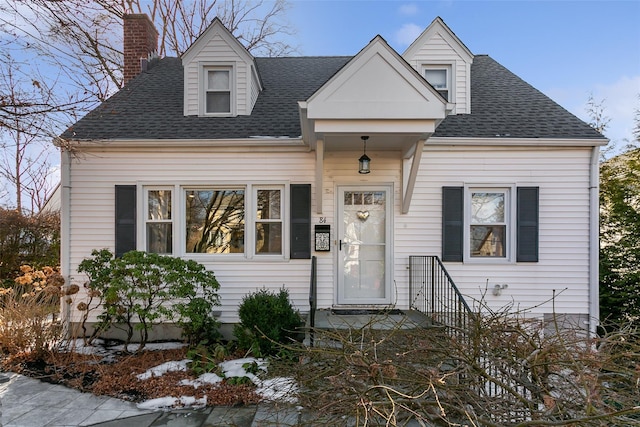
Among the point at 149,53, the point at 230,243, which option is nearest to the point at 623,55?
the point at 230,243

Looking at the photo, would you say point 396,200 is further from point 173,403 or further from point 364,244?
point 173,403

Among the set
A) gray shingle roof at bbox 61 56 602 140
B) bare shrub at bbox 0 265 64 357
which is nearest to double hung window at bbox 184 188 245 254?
gray shingle roof at bbox 61 56 602 140

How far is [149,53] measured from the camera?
853cm

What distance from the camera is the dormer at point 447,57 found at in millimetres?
6617

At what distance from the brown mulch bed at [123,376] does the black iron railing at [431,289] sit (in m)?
2.80

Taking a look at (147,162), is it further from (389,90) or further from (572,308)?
(572,308)

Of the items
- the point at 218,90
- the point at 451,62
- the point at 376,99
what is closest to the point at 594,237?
the point at 451,62

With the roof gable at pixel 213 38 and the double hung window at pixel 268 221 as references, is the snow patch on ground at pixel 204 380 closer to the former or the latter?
the double hung window at pixel 268 221

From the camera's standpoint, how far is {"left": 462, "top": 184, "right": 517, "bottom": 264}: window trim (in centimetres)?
591

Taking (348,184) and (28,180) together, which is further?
(28,180)

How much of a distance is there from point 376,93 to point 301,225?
250cm

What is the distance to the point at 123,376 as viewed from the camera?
14.6 feet

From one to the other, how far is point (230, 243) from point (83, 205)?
2684mm

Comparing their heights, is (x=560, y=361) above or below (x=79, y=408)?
above
